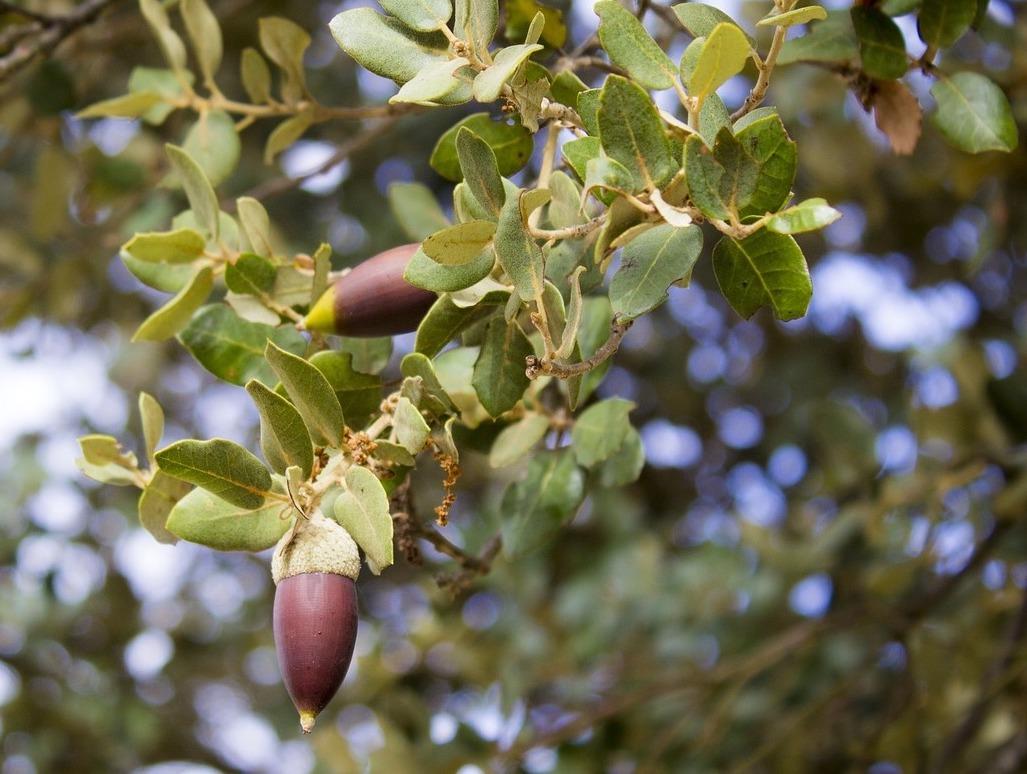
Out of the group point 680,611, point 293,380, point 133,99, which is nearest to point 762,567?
point 680,611

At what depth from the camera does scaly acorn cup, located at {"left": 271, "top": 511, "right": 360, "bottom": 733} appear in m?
0.70

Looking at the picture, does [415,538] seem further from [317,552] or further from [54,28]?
[54,28]

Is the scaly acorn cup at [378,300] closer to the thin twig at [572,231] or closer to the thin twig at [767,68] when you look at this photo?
the thin twig at [572,231]

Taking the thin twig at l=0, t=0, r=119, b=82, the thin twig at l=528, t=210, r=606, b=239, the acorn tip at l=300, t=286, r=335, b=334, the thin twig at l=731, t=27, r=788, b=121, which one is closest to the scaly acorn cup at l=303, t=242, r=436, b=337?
the acorn tip at l=300, t=286, r=335, b=334

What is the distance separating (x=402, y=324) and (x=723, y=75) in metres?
0.28

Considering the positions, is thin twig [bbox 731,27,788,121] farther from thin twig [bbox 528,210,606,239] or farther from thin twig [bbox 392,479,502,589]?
thin twig [bbox 392,479,502,589]

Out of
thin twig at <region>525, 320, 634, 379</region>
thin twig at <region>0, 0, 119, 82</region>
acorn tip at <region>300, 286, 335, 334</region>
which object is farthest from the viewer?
thin twig at <region>0, 0, 119, 82</region>

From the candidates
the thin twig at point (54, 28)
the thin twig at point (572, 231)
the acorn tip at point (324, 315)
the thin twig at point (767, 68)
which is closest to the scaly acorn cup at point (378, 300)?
the acorn tip at point (324, 315)

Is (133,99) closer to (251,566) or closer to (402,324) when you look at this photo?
(402,324)

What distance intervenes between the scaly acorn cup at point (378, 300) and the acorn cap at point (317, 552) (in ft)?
0.51

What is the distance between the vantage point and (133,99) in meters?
1.17

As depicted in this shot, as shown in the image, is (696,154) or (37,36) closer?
(696,154)

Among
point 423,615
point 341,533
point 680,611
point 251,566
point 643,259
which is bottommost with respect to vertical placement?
point 251,566

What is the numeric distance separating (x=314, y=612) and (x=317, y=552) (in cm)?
4
